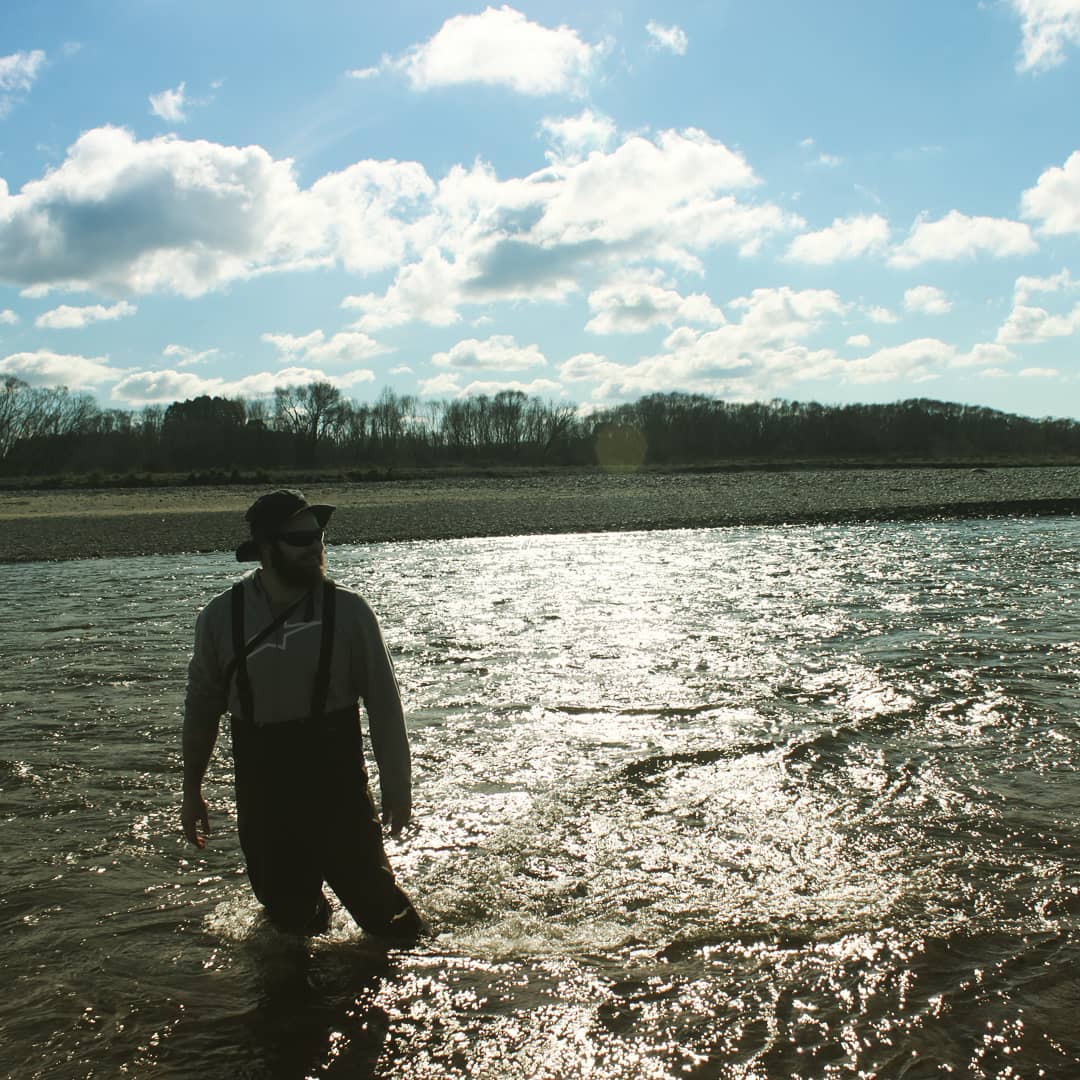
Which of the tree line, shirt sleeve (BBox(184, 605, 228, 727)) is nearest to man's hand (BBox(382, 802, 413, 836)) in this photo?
shirt sleeve (BBox(184, 605, 228, 727))

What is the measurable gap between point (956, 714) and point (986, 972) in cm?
450

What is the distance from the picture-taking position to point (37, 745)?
8172mm

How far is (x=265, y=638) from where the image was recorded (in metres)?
3.82

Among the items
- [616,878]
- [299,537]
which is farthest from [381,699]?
[616,878]

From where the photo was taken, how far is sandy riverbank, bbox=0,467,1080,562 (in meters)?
29.5

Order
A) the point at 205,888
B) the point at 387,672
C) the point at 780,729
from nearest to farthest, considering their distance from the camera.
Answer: the point at 387,672
the point at 205,888
the point at 780,729

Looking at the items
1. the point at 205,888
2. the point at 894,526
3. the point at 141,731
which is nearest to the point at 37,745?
the point at 141,731

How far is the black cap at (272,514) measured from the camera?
3.77m

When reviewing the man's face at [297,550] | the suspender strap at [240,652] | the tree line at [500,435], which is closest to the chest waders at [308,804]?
the suspender strap at [240,652]

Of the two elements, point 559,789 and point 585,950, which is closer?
point 585,950

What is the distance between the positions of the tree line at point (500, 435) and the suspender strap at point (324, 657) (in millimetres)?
74141

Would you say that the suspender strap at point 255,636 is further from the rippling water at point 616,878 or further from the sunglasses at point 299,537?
the rippling water at point 616,878

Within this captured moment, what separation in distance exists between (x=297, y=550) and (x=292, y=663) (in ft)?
1.48

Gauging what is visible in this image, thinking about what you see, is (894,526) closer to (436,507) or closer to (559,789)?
(436,507)
